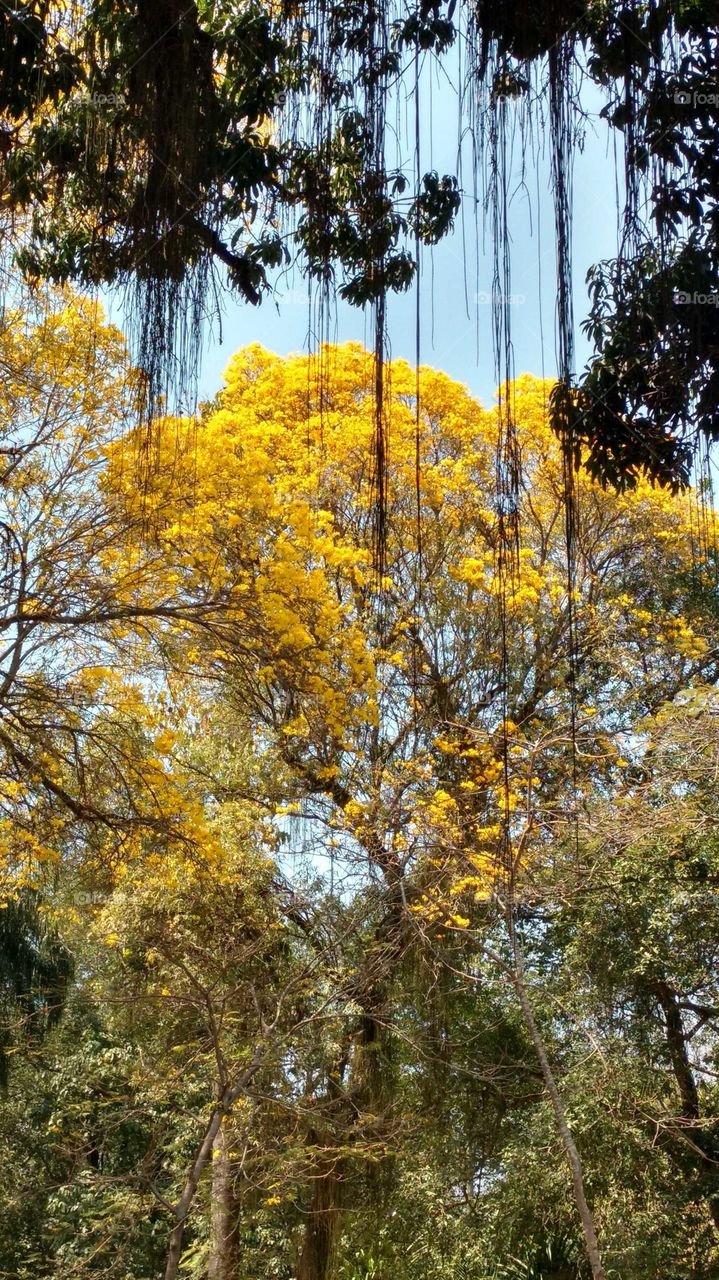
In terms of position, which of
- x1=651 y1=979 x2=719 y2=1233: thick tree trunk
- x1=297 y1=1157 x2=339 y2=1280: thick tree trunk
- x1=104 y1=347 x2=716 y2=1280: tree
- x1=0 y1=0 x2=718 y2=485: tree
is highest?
x1=104 y1=347 x2=716 y2=1280: tree

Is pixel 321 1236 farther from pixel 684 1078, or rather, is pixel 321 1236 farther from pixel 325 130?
pixel 325 130

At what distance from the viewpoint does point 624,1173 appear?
28.5ft

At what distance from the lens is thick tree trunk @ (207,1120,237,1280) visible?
8164 mm

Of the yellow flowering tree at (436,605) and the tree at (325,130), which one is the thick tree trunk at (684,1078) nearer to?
the yellow flowering tree at (436,605)

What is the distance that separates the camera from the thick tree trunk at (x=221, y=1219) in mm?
8164

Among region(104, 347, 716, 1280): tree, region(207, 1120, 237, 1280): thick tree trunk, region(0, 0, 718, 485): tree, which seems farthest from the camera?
region(207, 1120, 237, 1280): thick tree trunk

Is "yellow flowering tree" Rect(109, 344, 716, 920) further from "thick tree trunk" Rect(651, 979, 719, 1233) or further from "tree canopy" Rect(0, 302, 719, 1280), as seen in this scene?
"thick tree trunk" Rect(651, 979, 719, 1233)

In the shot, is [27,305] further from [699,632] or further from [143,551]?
[699,632]

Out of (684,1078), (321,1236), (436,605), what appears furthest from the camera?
(436,605)

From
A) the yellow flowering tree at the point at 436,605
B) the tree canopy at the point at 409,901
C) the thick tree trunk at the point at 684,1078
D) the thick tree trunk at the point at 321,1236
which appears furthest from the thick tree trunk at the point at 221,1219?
the thick tree trunk at the point at 684,1078

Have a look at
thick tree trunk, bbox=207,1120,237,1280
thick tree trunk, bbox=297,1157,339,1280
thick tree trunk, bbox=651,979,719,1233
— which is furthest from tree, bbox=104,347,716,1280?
thick tree trunk, bbox=651,979,719,1233

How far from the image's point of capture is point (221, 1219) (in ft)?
28.6

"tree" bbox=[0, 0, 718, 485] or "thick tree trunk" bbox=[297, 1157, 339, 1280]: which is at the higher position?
"tree" bbox=[0, 0, 718, 485]

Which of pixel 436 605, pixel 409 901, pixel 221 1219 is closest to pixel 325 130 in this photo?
pixel 409 901
